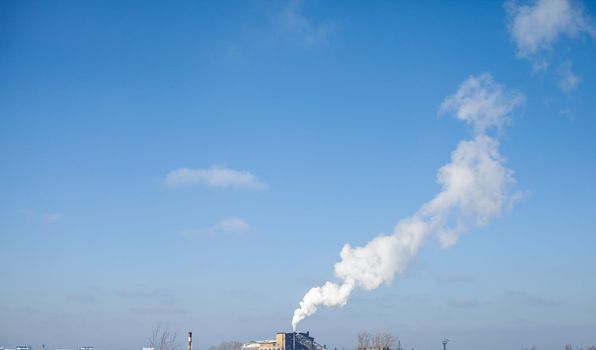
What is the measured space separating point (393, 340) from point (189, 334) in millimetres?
48805

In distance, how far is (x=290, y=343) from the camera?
11400cm

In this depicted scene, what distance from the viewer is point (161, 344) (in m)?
93.6

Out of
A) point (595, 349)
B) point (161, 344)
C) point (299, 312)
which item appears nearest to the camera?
point (161, 344)

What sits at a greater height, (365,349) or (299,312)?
(299,312)

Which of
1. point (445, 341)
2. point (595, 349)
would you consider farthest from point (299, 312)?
point (595, 349)

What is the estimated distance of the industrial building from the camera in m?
113

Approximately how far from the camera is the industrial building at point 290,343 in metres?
113

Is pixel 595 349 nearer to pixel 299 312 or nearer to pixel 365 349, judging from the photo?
pixel 365 349

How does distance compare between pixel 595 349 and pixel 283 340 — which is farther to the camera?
pixel 595 349

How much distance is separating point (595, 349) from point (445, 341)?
224 ft

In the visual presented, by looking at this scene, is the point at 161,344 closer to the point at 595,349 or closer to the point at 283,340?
the point at 283,340

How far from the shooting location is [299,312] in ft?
363

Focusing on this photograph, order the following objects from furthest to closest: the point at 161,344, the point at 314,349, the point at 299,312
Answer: the point at 314,349, the point at 299,312, the point at 161,344

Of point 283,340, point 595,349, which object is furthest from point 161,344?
point 595,349
